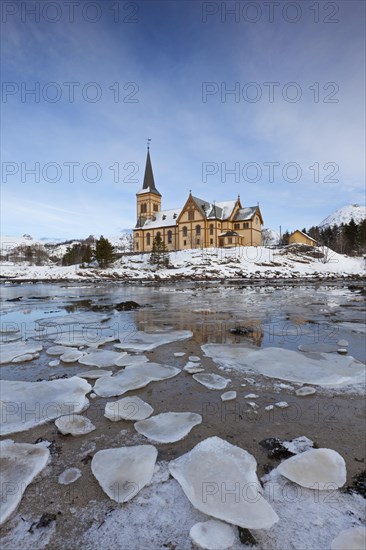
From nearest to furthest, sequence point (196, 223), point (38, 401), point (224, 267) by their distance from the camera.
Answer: point (38, 401), point (224, 267), point (196, 223)

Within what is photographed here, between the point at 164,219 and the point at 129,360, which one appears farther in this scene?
the point at 164,219

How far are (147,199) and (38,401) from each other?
73650mm

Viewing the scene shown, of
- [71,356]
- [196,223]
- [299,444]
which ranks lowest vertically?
[299,444]

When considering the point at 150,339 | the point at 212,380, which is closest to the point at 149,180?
the point at 150,339

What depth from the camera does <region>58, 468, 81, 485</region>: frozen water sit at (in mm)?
2529

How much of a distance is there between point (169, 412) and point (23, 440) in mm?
1603

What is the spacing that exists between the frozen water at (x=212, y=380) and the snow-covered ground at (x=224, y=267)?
37938 millimetres

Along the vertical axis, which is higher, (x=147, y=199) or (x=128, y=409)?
(x=147, y=199)

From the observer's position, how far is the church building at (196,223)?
6675cm

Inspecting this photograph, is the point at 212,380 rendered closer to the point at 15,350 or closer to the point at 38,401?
the point at 38,401

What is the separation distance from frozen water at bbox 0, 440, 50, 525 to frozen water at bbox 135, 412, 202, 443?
1000 millimetres

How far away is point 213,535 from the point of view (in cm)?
199

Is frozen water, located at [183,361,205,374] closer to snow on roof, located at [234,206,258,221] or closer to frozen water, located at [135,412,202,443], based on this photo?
frozen water, located at [135,412,202,443]

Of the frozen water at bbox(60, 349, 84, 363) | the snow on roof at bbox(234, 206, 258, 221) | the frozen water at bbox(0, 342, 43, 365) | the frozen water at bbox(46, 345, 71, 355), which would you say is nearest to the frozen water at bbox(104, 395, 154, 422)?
the frozen water at bbox(60, 349, 84, 363)
